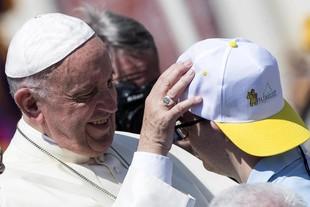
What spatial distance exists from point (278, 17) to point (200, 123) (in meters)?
2.75

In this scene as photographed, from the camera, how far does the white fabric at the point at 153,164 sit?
261 cm

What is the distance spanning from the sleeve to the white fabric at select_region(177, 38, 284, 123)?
0.23m

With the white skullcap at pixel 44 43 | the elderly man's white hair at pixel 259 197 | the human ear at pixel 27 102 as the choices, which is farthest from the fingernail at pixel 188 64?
the human ear at pixel 27 102

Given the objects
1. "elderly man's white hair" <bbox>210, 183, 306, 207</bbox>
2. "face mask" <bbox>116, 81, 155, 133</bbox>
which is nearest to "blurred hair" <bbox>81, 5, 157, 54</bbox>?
"face mask" <bbox>116, 81, 155, 133</bbox>

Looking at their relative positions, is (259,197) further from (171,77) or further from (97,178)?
(97,178)

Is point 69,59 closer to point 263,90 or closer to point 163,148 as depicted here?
point 163,148

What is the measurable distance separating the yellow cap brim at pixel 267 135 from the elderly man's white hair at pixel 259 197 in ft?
0.75

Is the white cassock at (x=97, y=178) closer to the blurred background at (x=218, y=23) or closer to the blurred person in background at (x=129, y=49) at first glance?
the blurred person in background at (x=129, y=49)

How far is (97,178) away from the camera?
10.1 feet

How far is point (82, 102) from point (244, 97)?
70 cm

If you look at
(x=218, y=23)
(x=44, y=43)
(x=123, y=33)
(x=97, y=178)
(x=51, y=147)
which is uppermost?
(x=44, y=43)

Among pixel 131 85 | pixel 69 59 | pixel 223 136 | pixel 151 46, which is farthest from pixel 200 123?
pixel 151 46

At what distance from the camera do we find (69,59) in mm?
2914

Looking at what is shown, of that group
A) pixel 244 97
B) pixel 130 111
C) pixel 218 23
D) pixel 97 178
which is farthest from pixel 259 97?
pixel 218 23
